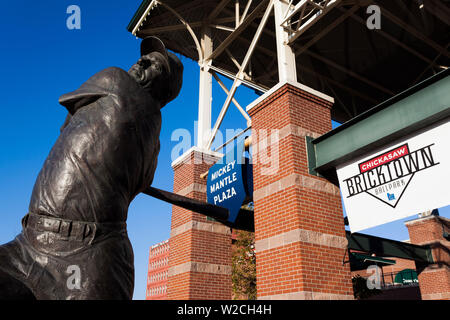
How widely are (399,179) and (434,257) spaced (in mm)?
13116

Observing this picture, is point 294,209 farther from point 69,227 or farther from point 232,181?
point 69,227

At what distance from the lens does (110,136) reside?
1757 millimetres

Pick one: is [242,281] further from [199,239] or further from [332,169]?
[332,169]

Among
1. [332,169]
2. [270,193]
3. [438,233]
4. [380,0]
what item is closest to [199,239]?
[270,193]

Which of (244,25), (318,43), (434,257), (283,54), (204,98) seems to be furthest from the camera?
(434,257)

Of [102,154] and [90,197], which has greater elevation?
[102,154]

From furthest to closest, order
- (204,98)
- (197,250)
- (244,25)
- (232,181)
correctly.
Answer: (204,98) < (244,25) < (197,250) < (232,181)

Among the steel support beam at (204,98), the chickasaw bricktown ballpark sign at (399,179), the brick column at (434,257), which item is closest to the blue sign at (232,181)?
the steel support beam at (204,98)

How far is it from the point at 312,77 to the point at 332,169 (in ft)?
29.3

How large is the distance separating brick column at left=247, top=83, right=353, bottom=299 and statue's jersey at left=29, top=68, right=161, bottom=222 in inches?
200

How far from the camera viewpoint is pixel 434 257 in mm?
16438

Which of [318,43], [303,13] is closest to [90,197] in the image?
[303,13]

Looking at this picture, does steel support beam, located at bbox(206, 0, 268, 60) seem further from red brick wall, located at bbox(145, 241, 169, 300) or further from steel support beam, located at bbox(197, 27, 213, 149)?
red brick wall, located at bbox(145, 241, 169, 300)
